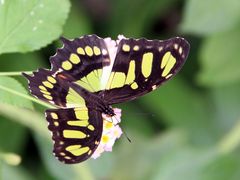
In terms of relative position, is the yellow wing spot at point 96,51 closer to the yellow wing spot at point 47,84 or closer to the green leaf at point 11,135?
the yellow wing spot at point 47,84

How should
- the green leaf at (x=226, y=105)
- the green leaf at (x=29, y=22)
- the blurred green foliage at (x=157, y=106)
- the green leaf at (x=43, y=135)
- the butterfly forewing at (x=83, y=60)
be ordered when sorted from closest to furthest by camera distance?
1. the butterfly forewing at (x=83, y=60)
2. the green leaf at (x=29, y=22)
3. the green leaf at (x=43, y=135)
4. the blurred green foliage at (x=157, y=106)
5. the green leaf at (x=226, y=105)

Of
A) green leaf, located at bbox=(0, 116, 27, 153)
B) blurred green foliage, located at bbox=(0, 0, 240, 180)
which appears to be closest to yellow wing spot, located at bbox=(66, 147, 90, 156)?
blurred green foliage, located at bbox=(0, 0, 240, 180)

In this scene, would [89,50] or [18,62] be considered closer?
[89,50]

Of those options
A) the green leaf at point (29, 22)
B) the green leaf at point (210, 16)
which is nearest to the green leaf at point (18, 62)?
the green leaf at point (210, 16)

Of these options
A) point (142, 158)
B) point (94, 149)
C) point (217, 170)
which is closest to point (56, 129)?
point (94, 149)

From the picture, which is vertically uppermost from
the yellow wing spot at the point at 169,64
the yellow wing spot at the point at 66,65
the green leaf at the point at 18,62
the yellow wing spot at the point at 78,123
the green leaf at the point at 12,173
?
the green leaf at the point at 18,62

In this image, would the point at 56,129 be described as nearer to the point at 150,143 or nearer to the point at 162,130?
the point at 150,143

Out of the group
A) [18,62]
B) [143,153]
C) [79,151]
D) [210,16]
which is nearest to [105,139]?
[79,151]

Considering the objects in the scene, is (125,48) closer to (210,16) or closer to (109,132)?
(109,132)
